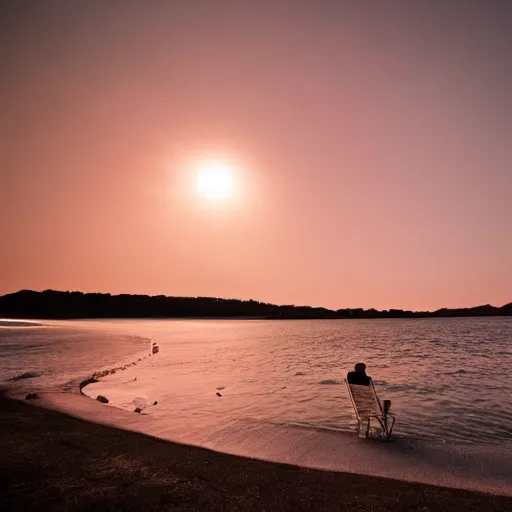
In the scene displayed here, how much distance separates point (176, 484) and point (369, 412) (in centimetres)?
770

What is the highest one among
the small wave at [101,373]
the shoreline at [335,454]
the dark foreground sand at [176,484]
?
the small wave at [101,373]

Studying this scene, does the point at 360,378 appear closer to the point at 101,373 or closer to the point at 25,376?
the point at 101,373

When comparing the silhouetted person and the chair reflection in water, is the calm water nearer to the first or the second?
the chair reflection in water

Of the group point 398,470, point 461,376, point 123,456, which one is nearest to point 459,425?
point 398,470

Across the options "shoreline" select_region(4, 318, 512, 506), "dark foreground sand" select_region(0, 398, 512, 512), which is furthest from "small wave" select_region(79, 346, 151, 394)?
"dark foreground sand" select_region(0, 398, 512, 512)

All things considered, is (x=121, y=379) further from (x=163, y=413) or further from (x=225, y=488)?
(x=225, y=488)

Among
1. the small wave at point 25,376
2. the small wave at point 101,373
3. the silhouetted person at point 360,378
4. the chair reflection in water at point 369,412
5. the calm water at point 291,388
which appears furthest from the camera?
the small wave at point 25,376

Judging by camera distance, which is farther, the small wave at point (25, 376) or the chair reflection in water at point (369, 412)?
the small wave at point (25, 376)

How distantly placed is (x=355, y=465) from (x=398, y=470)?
0.98 metres

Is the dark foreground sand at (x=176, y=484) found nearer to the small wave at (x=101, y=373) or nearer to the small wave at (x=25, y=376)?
the small wave at (x=101, y=373)

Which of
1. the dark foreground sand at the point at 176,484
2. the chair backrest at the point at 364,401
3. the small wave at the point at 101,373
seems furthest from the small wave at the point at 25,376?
the chair backrest at the point at 364,401

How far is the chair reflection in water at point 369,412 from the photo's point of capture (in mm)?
12188

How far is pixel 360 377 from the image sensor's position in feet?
47.1

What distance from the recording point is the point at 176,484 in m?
7.71
